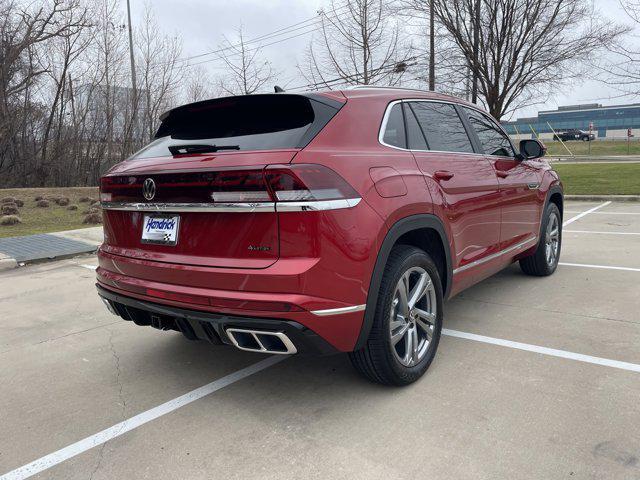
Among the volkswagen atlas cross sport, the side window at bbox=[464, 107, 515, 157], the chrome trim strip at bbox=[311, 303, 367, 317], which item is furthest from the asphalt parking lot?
the side window at bbox=[464, 107, 515, 157]

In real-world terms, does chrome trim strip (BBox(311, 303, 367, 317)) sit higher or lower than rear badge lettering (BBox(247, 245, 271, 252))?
lower

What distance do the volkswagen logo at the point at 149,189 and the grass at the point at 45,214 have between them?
7.92m

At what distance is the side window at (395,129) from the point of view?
3080 mm

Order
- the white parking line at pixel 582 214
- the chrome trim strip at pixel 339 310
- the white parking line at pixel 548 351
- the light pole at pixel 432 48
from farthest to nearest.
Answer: the light pole at pixel 432 48 < the white parking line at pixel 582 214 < the white parking line at pixel 548 351 < the chrome trim strip at pixel 339 310

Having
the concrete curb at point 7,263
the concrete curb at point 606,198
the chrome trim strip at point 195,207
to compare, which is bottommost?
the concrete curb at point 7,263

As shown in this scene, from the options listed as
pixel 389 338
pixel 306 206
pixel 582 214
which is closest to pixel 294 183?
pixel 306 206

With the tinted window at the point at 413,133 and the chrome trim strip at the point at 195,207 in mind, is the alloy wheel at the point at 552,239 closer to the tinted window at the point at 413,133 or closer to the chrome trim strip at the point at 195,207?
the tinted window at the point at 413,133

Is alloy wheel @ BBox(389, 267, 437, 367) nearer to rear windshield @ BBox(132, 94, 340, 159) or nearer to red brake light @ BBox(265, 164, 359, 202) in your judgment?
red brake light @ BBox(265, 164, 359, 202)

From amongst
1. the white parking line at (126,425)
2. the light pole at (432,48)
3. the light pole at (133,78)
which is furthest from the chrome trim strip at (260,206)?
the light pole at (133,78)

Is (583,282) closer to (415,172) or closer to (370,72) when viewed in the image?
(415,172)

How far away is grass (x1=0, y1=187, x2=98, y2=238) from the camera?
10.0 meters

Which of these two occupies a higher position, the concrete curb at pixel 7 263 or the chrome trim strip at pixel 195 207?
the chrome trim strip at pixel 195 207

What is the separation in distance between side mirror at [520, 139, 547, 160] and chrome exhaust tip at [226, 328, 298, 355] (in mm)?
3389

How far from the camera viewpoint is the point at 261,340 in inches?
98.4
